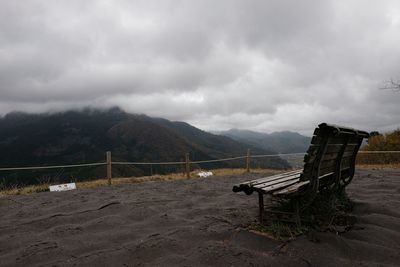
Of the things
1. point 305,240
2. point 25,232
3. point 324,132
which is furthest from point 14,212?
point 324,132

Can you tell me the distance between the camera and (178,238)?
3.59 meters

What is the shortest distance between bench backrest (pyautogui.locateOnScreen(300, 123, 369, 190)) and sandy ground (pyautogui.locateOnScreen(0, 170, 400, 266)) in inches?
24.9

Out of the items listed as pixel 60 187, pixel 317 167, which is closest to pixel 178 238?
pixel 317 167

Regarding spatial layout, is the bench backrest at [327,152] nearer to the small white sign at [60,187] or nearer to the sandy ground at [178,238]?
the sandy ground at [178,238]

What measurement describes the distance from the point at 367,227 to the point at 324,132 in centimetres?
138

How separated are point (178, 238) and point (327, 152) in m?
1.87

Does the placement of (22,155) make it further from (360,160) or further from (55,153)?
(360,160)

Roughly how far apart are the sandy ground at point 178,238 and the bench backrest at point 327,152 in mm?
632

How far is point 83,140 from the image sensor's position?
589 feet

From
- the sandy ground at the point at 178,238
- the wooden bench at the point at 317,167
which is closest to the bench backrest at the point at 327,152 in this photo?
the wooden bench at the point at 317,167

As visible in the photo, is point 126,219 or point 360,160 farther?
point 360,160

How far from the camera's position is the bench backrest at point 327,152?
10.5 feet

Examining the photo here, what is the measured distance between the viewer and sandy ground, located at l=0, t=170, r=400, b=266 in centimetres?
302

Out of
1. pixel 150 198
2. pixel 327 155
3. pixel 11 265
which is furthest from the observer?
pixel 150 198
